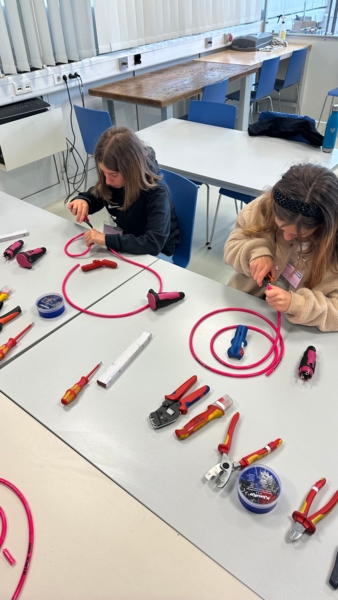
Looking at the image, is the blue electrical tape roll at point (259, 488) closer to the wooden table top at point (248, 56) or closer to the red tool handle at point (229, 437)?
the red tool handle at point (229, 437)

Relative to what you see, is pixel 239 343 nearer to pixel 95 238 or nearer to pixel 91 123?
pixel 95 238

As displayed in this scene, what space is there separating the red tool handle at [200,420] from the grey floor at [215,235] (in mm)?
1527

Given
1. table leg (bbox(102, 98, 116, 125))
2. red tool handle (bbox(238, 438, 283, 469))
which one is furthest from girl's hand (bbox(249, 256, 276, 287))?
table leg (bbox(102, 98, 116, 125))

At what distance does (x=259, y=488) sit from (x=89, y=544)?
0.31 m

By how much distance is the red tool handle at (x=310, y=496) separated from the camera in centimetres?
72

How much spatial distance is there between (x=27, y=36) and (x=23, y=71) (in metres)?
0.21

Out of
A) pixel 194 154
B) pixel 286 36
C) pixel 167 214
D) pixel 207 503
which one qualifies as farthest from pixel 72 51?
pixel 207 503

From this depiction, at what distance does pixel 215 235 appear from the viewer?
9.27ft

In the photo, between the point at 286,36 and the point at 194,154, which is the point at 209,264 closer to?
the point at 194,154

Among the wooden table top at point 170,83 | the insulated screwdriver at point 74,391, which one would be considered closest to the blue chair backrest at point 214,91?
the wooden table top at point 170,83

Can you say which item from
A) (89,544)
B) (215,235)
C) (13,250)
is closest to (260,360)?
(89,544)

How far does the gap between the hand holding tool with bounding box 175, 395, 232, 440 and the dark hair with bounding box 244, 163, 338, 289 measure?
48 centimetres

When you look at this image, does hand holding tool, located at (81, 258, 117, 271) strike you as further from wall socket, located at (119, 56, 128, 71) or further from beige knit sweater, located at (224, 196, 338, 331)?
wall socket, located at (119, 56, 128, 71)

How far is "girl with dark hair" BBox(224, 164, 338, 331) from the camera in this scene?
3.41 ft
